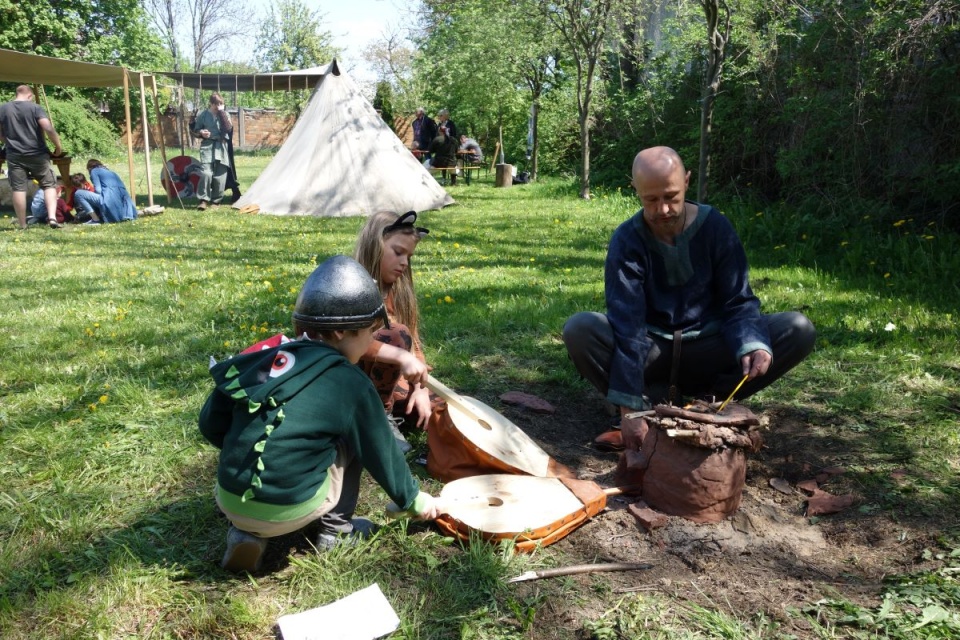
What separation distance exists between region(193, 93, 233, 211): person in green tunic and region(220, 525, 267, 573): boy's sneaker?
11284 millimetres

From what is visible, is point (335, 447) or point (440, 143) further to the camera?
point (440, 143)

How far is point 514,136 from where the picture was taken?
72.8 feet

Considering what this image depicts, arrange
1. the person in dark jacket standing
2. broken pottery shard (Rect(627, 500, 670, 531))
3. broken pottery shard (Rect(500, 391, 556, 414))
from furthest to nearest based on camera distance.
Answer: the person in dark jacket standing
broken pottery shard (Rect(500, 391, 556, 414))
broken pottery shard (Rect(627, 500, 670, 531))

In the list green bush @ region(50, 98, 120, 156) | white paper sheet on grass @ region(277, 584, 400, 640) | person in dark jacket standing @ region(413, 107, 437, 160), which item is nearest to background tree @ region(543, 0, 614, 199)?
person in dark jacket standing @ region(413, 107, 437, 160)

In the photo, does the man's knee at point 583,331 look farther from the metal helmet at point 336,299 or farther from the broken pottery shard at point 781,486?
the metal helmet at point 336,299

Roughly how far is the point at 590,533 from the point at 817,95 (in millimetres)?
6801

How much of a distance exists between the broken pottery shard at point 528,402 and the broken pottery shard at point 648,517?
3.45 feet

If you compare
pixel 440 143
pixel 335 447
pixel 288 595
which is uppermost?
pixel 440 143

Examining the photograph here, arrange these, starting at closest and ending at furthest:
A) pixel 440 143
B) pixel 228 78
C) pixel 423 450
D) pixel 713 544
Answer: pixel 713 544 → pixel 423 450 → pixel 228 78 → pixel 440 143

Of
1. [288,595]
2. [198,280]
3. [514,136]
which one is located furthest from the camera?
[514,136]

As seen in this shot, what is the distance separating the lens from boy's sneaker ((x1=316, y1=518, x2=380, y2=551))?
2.40m

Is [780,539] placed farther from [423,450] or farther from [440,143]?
[440,143]

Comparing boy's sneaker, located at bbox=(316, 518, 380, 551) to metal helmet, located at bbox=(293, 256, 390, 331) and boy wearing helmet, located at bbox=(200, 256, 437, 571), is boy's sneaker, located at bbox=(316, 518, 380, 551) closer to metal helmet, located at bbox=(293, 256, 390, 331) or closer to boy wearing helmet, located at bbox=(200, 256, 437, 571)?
boy wearing helmet, located at bbox=(200, 256, 437, 571)

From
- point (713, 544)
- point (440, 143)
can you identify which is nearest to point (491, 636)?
point (713, 544)
